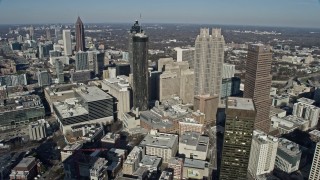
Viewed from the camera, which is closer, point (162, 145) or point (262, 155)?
Result: point (262, 155)

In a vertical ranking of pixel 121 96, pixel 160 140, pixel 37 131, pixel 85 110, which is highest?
pixel 121 96

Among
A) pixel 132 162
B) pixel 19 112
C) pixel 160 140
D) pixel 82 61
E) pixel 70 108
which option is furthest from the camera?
pixel 82 61

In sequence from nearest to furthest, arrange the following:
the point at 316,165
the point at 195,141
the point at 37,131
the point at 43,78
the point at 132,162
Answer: the point at 316,165
the point at 132,162
the point at 195,141
the point at 37,131
the point at 43,78

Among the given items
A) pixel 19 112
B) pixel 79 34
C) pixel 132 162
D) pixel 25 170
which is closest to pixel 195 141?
pixel 132 162

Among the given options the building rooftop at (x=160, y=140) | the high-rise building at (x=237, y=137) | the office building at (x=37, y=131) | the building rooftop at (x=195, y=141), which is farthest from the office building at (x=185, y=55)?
the high-rise building at (x=237, y=137)

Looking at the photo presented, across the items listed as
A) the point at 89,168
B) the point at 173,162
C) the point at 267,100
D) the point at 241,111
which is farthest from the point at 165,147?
the point at 267,100

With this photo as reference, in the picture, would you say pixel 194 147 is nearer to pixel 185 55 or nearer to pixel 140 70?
pixel 140 70
